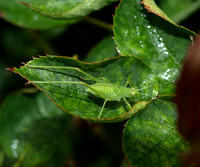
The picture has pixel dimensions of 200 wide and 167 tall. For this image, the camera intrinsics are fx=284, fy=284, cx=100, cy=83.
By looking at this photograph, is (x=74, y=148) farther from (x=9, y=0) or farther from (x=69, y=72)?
(x=9, y=0)

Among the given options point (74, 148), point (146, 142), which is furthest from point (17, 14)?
point (146, 142)

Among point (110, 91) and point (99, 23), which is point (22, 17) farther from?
point (110, 91)

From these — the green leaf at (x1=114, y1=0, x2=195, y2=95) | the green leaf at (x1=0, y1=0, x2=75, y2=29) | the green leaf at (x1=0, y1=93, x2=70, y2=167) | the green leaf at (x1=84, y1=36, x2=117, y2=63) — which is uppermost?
the green leaf at (x1=114, y1=0, x2=195, y2=95)

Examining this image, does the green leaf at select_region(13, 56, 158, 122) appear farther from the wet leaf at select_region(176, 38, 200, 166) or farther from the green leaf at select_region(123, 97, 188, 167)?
Result: the wet leaf at select_region(176, 38, 200, 166)

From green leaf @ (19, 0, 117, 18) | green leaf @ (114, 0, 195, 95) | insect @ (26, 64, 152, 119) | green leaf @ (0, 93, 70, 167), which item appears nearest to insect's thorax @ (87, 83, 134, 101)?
insect @ (26, 64, 152, 119)

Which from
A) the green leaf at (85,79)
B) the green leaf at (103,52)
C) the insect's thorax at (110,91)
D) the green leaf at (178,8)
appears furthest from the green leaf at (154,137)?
the green leaf at (178,8)
